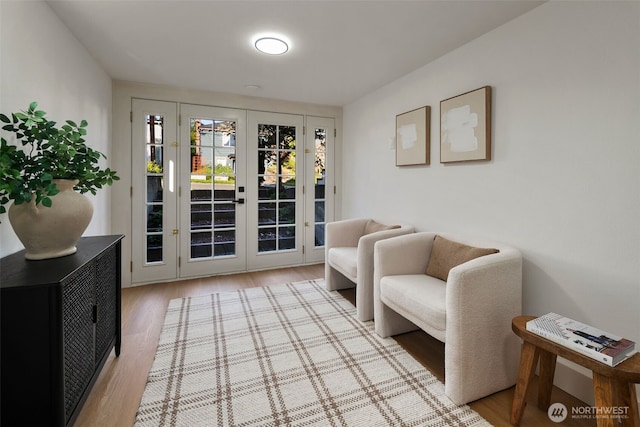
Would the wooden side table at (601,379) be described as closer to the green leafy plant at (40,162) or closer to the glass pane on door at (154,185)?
the green leafy plant at (40,162)

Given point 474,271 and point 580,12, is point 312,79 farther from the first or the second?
point 474,271

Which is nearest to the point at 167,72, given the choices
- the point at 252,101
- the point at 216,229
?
the point at 252,101

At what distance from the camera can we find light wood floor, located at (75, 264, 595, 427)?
1531mm

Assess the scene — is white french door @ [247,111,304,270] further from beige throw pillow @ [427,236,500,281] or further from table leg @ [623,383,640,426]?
table leg @ [623,383,640,426]

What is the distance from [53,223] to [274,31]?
183 cm

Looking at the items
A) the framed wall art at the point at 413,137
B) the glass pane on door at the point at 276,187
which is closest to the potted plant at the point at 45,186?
the glass pane on door at the point at 276,187

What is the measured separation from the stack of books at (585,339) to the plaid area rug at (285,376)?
0.56m

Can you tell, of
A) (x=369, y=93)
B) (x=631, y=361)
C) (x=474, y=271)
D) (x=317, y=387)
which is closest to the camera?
(x=631, y=361)

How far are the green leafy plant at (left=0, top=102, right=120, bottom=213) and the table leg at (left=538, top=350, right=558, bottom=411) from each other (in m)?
2.50

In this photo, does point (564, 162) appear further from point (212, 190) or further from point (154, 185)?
point (154, 185)

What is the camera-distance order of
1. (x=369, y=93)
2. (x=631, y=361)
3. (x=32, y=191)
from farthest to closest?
1. (x=369, y=93)
2. (x=32, y=191)
3. (x=631, y=361)

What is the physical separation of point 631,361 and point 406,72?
8.79 feet

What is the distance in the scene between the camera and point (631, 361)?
122 cm

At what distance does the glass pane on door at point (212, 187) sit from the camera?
3637 millimetres
